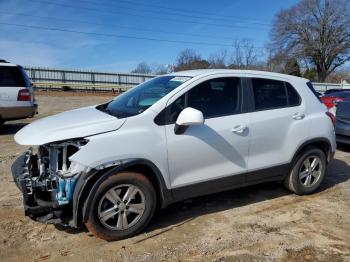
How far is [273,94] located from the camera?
5.14 meters

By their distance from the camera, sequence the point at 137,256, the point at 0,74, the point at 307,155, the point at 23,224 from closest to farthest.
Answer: the point at 137,256
the point at 23,224
the point at 307,155
the point at 0,74

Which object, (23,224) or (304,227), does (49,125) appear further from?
(304,227)

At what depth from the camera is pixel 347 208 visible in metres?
5.06

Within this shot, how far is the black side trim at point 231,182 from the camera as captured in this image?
4.36 meters

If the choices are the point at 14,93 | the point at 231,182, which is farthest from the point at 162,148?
the point at 14,93

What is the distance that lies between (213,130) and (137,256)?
1.67 metres

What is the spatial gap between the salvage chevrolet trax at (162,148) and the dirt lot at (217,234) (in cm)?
27

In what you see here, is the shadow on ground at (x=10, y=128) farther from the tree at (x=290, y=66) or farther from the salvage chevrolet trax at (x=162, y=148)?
the tree at (x=290, y=66)

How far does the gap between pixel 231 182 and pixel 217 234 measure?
29.8 inches

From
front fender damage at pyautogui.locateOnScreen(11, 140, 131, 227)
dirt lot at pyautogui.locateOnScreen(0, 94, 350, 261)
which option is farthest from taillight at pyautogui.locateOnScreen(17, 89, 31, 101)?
front fender damage at pyautogui.locateOnScreen(11, 140, 131, 227)

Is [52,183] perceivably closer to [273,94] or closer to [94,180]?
[94,180]

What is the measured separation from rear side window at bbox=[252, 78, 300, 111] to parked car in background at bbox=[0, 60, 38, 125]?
24.0 ft

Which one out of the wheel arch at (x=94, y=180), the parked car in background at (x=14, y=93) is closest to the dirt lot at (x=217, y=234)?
the wheel arch at (x=94, y=180)

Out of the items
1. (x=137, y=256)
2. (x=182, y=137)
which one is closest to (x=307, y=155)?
(x=182, y=137)
